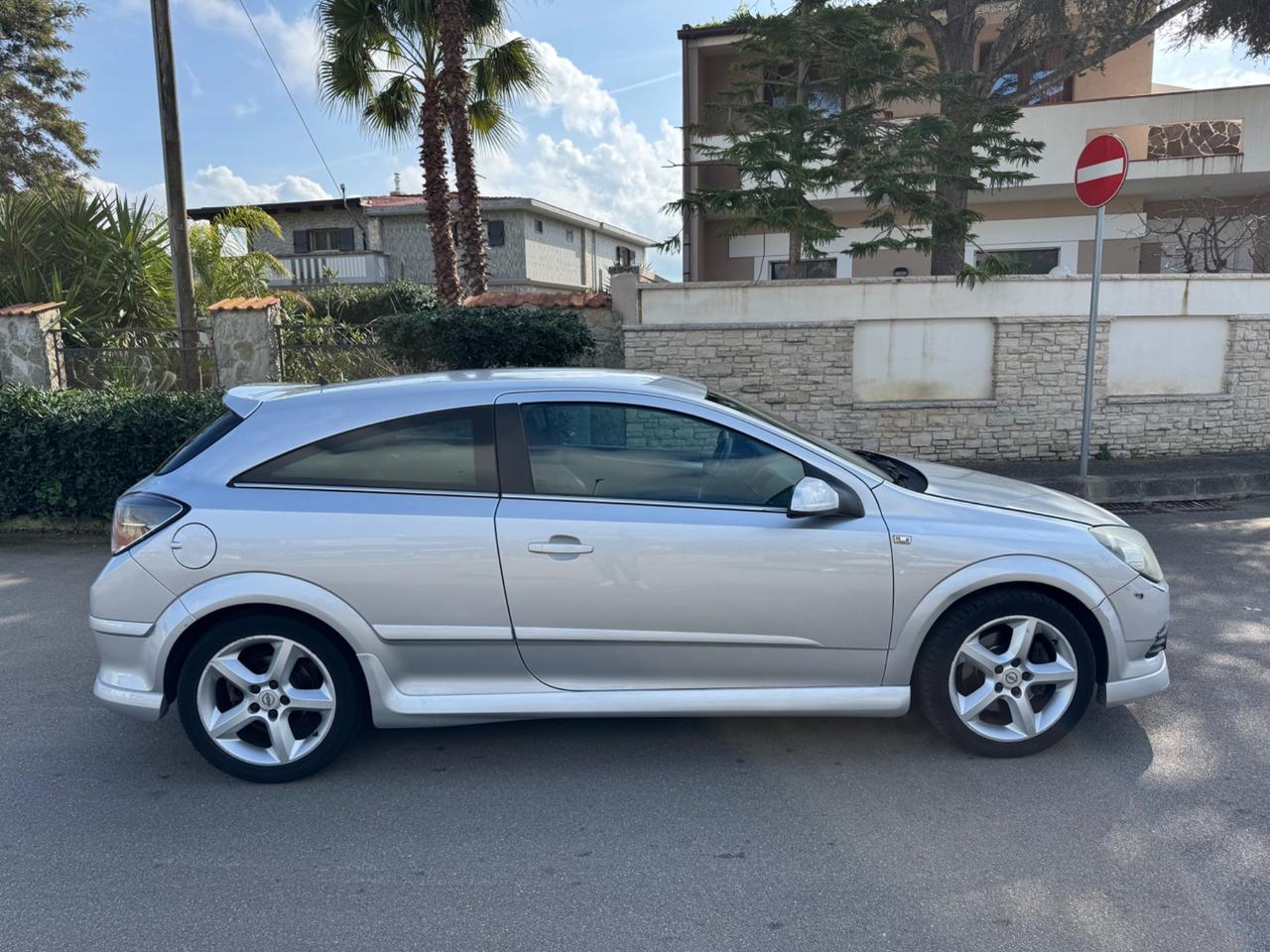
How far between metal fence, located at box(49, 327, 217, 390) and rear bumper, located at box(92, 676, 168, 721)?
623cm

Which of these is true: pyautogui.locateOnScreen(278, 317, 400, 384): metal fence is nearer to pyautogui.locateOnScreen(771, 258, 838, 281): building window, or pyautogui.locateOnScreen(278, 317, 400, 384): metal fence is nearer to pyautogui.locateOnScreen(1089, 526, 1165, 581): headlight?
pyautogui.locateOnScreen(1089, 526, 1165, 581): headlight

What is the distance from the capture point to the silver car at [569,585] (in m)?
3.35

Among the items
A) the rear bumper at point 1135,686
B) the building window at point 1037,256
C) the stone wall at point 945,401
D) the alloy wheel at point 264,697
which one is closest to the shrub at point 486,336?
the stone wall at point 945,401

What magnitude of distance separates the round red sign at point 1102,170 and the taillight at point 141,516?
25.7 feet

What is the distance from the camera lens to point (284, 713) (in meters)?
3.44

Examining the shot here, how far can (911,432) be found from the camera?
9.79 metres

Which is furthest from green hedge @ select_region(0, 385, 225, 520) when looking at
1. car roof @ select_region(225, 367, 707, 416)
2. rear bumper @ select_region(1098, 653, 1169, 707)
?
rear bumper @ select_region(1098, 653, 1169, 707)

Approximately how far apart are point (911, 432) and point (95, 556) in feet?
26.5

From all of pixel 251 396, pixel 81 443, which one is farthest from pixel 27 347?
pixel 251 396

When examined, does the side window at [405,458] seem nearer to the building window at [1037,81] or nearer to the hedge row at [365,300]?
the building window at [1037,81]

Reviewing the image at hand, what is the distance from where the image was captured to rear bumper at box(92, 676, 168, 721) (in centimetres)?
343

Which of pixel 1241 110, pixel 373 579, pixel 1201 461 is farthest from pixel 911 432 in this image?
pixel 1241 110

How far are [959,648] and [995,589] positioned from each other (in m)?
0.28

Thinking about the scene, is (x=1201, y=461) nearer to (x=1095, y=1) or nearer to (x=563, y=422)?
(x=1095, y=1)
